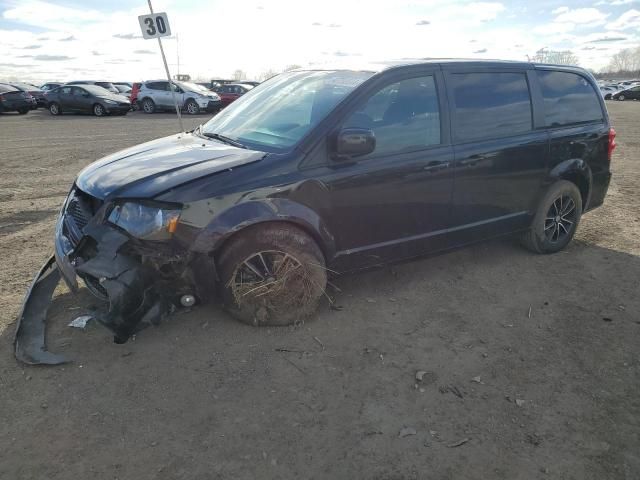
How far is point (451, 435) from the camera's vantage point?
8.28 feet

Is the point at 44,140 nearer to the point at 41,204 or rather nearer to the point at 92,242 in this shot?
the point at 41,204

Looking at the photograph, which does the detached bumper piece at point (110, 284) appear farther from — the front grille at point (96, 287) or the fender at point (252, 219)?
the fender at point (252, 219)

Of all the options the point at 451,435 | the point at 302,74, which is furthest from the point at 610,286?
the point at 302,74

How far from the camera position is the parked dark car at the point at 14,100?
23562 millimetres

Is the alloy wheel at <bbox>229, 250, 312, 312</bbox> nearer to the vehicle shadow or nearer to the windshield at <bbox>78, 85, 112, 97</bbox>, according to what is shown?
the vehicle shadow

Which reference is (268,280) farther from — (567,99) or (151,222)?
(567,99)

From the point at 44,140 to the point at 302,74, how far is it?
11854mm

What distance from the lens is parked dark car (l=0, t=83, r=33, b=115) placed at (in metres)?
23.6

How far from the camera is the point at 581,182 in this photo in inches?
195

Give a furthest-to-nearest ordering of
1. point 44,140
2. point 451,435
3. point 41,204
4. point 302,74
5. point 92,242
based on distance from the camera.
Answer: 1. point 44,140
2. point 41,204
3. point 302,74
4. point 92,242
5. point 451,435

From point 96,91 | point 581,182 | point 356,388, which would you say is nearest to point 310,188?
point 356,388

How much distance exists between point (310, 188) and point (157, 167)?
106 centimetres

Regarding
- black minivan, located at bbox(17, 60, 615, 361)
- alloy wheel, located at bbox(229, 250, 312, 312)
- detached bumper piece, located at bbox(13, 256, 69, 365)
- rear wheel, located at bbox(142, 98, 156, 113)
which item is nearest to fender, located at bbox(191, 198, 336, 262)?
black minivan, located at bbox(17, 60, 615, 361)

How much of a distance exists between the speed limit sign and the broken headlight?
7184 millimetres
